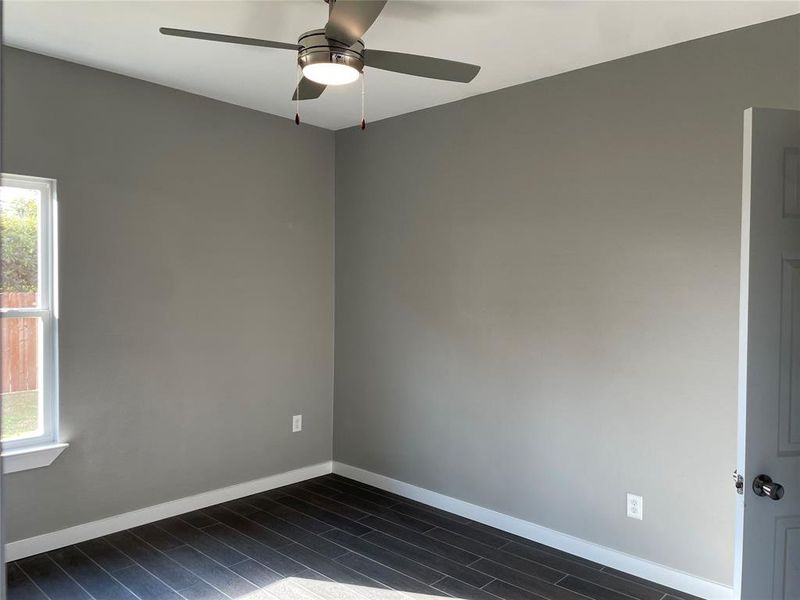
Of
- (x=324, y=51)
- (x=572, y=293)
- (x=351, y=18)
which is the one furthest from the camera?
(x=572, y=293)

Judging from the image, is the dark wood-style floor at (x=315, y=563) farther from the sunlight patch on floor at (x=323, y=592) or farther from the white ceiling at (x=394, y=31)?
the white ceiling at (x=394, y=31)

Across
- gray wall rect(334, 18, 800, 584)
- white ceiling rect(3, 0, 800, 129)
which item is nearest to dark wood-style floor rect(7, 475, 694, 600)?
gray wall rect(334, 18, 800, 584)

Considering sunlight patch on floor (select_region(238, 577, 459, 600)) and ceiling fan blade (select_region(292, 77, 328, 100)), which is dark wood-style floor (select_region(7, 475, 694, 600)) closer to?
sunlight patch on floor (select_region(238, 577, 459, 600))

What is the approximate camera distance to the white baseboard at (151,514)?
3.04 m

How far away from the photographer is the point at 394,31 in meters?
2.68

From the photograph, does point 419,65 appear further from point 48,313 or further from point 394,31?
point 48,313

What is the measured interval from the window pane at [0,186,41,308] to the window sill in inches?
29.5

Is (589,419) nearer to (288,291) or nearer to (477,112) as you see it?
(477,112)

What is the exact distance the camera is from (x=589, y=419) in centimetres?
314

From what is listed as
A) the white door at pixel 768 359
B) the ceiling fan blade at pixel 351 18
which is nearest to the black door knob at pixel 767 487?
the white door at pixel 768 359

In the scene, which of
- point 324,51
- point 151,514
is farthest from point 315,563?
point 324,51

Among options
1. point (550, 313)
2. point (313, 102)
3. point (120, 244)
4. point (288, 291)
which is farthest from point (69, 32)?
→ point (550, 313)

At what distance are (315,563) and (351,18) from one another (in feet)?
8.59

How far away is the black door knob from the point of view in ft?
5.57
